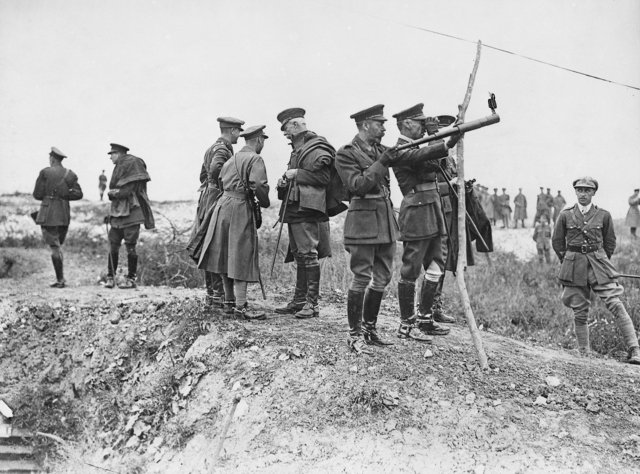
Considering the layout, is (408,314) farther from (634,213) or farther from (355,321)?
(634,213)

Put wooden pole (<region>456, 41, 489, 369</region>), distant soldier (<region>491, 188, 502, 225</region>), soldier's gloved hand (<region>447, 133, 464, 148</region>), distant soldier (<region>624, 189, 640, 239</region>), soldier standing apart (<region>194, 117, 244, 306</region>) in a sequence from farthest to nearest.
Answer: distant soldier (<region>491, 188, 502, 225</region>) → distant soldier (<region>624, 189, 640, 239</region>) → soldier standing apart (<region>194, 117, 244, 306</region>) → wooden pole (<region>456, 41, 489, 369</region>) → soldier's gloved hand (<region>447, 133, 464, 148</region>)

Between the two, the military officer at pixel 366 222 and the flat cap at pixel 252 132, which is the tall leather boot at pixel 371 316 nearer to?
the military officer at pixel 366 222

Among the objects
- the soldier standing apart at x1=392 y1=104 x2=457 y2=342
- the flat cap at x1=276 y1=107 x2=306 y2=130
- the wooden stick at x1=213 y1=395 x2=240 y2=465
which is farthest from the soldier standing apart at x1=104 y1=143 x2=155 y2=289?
the wooden stick at x1=213 y1=395 x2=240 y2=465

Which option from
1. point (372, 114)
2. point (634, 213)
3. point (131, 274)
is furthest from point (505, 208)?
point (372, 114)

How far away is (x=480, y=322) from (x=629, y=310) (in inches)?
91.7

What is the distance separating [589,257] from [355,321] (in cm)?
274

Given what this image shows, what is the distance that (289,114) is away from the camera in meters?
6.07

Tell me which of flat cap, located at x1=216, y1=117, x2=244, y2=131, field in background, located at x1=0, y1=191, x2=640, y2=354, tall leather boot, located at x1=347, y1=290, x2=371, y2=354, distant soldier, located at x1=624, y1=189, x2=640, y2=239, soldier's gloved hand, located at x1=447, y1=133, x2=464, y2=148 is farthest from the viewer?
→ distant soldier, located at x1=624, y1=189, x2=640, y2=239

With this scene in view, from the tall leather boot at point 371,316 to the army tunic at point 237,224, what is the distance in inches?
55.8

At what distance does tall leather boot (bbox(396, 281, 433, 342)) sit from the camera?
216 inches

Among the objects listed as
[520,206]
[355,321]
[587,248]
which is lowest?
[355,321]

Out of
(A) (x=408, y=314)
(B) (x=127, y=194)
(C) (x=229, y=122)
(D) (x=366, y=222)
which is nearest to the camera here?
A: (D) (x=366, y=222)

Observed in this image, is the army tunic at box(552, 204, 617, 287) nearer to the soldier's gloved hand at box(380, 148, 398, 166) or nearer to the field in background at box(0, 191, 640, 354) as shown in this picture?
the field in background at box(0, 191, 640, 354)

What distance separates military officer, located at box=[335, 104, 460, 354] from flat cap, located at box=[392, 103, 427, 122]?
0.30 metres
